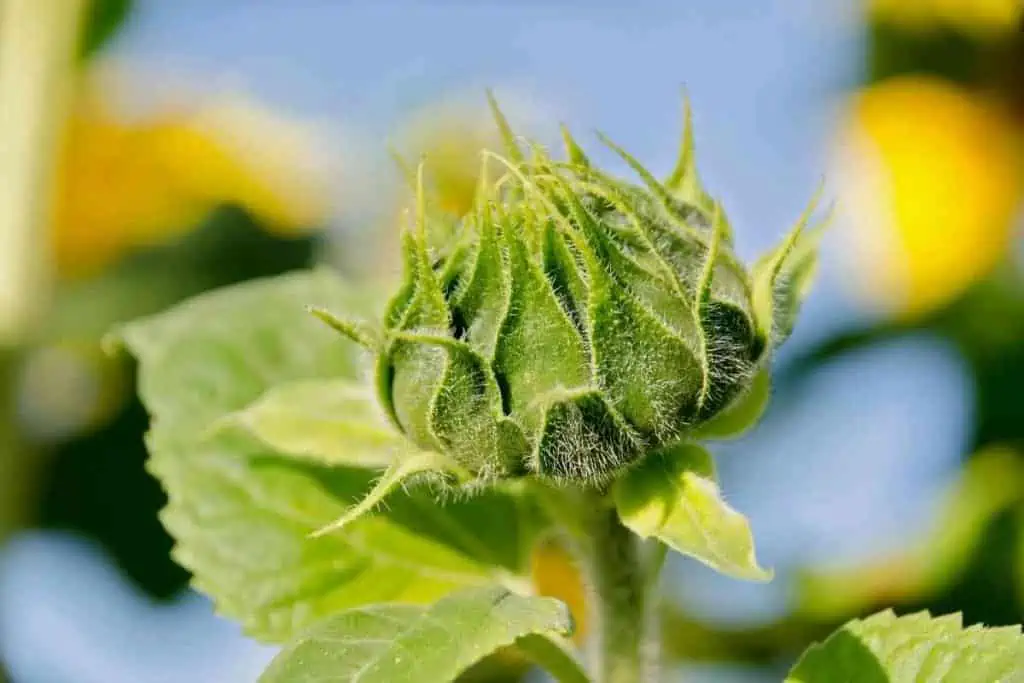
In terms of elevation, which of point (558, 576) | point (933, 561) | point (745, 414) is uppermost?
point (745, 414)

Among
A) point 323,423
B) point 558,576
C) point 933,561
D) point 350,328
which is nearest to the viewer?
point 350,328

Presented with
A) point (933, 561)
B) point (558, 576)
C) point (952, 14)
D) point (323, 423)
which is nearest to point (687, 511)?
point (323, 423)

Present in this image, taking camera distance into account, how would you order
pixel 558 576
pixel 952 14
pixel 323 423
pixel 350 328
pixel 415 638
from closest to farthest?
pixel 415 638
pixel 350 328
pixel 323 423
pixel 558 576
pixel 952 14

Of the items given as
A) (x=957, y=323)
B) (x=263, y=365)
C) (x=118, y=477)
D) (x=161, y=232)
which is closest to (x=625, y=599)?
(x=263, y=365)

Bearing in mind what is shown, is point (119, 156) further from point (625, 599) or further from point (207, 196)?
point (625, 599)

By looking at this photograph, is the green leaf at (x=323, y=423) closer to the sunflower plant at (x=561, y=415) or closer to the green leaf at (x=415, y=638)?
the sunflower plant at (x=561, y=415)

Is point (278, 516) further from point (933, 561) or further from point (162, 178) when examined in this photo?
point (162, 178)
